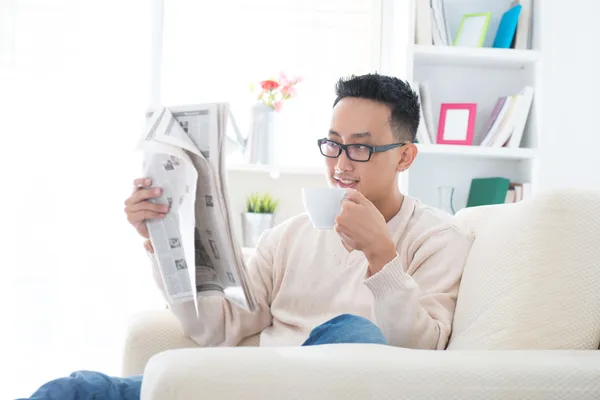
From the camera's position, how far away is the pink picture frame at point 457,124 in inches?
124

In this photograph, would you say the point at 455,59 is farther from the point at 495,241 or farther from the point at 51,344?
the point at 51,344

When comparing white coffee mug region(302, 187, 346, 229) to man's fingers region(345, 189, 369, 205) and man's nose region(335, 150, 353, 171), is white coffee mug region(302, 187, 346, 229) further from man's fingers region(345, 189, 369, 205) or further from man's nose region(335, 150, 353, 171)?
man's nose region(335, 150, 353, 171)

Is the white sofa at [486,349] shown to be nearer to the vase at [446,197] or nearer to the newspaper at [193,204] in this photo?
the newspaper at [193,204]

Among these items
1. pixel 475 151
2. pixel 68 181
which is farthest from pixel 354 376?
pixel 68 181

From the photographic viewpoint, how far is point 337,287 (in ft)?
5.33

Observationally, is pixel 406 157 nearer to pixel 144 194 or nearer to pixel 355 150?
pixel 355 150

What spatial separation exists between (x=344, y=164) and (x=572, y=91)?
193 centimetres

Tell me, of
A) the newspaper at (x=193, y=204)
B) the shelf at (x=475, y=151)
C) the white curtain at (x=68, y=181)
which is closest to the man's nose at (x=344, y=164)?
the newspaper at (x=193, y=204)

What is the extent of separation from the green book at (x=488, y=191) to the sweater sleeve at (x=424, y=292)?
1.65m

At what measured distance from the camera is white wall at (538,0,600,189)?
10.3ft

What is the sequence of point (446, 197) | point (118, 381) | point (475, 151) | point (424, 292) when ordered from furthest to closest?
1. point (446, 197)
2. point (475, 151)
3. point (424, 292)
4. point (118, 381)

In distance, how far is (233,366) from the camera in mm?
798

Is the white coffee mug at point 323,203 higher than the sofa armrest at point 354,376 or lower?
higher

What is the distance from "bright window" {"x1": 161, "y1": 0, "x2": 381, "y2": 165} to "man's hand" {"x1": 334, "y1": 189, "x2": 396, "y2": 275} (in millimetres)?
2056
